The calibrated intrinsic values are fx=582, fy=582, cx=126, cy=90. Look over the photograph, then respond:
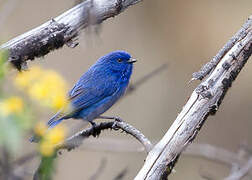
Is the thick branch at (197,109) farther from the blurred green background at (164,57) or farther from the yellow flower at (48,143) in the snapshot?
the blurred green background at (164,57)

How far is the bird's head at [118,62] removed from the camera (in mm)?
5691

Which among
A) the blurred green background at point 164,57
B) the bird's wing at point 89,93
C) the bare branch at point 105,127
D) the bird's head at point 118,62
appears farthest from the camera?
the blurred green background at point 164,57

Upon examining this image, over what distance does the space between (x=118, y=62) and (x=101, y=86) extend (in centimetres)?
34

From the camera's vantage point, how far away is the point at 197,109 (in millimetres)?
3018

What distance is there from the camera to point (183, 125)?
296 centimetres

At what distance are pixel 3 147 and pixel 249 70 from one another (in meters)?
6.02

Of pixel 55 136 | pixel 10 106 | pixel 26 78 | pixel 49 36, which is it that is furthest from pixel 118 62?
pixel 10 106

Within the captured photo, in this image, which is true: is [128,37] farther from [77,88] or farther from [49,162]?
[49,162]

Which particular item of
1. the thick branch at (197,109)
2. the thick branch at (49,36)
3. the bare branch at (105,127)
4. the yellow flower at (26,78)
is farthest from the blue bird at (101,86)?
the yellow flower at (26,78)

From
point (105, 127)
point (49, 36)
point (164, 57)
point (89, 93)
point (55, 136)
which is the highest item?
point (55, 136)

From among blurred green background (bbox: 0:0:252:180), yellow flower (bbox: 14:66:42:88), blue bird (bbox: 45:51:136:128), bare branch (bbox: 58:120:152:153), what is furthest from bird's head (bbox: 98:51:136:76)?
yellow flower (bbox: 14:66:42:88)

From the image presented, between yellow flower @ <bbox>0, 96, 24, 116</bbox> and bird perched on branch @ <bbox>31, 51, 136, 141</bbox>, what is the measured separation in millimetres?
3488

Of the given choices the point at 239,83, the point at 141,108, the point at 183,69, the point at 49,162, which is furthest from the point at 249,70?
the point at 49,162

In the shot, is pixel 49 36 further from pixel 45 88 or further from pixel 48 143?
pixel 48 143
